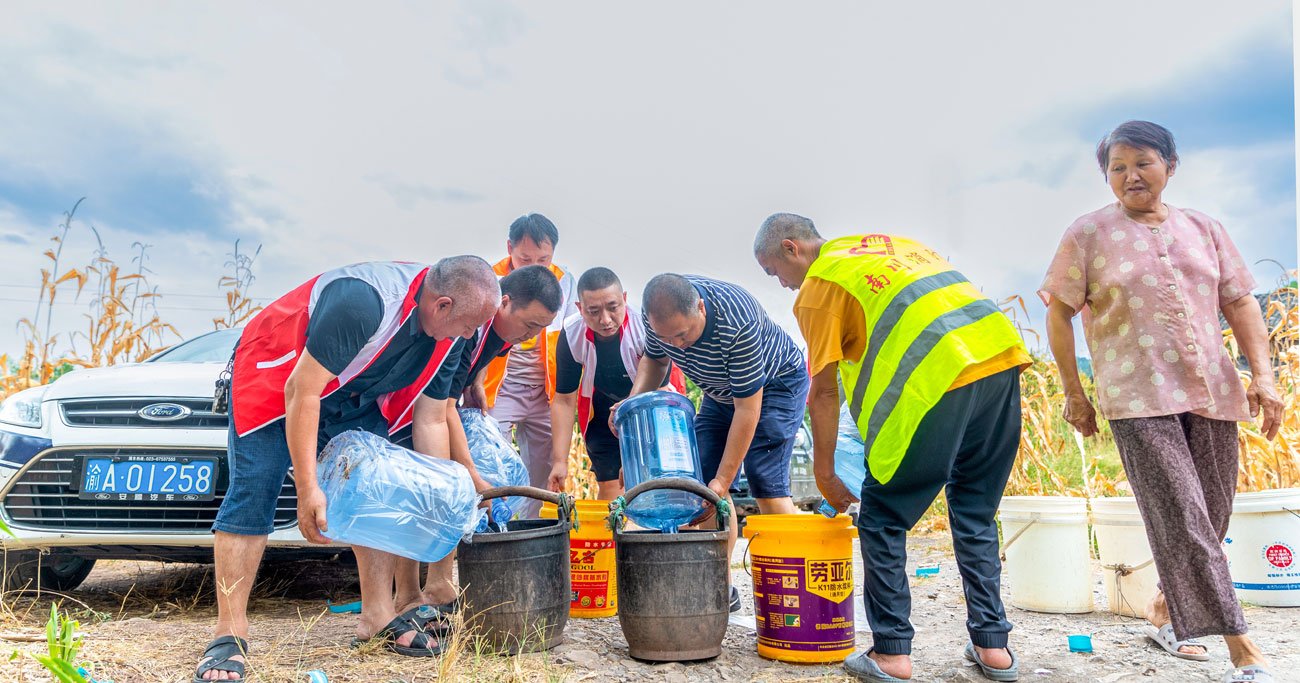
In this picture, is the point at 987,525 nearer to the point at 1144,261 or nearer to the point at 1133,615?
the point at 1144,261

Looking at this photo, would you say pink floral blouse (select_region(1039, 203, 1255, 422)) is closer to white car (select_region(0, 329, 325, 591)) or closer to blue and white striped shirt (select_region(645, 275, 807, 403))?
blue and white striped shirt (select_region(645, 275, 807, 403))

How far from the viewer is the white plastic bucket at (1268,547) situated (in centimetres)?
397

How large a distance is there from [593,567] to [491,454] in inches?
28.0

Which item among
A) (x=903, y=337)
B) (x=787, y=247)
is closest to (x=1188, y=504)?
(x=903, y=337)

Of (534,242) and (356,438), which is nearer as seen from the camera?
(356,438)

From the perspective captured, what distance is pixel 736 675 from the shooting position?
3.12 metres

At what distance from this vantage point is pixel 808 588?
10.6 feet

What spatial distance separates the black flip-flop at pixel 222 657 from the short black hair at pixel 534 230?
2.87 m

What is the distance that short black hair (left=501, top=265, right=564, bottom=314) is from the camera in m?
3.59

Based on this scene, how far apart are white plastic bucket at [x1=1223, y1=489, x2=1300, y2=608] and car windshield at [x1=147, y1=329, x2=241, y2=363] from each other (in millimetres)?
4966

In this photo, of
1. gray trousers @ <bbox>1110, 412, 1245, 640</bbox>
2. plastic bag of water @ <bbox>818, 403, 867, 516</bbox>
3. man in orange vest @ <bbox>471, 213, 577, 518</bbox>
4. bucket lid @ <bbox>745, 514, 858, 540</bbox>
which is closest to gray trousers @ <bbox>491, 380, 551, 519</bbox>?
man in orange vest @ <bbox>471, 213, 577, 518</bbox>

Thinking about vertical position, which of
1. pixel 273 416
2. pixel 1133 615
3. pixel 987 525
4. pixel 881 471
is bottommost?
pixel 1133 615

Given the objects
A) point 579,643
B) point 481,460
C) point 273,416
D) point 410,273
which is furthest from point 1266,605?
point 273,416

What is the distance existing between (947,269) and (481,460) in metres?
2.16
